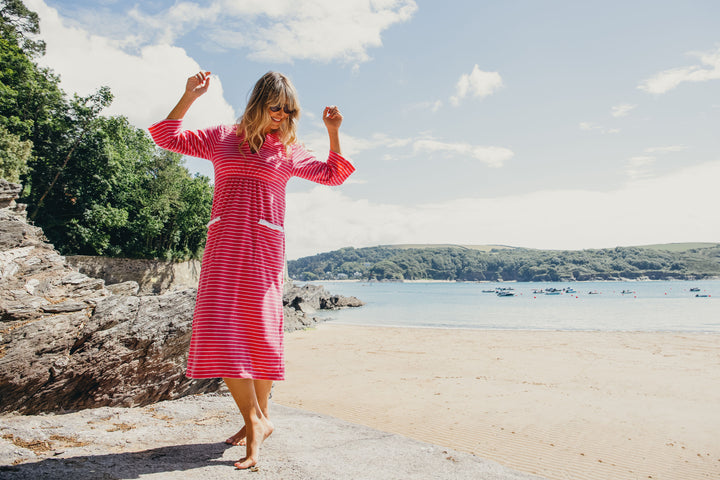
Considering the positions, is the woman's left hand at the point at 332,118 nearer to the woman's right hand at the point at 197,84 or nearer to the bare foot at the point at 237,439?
the woman's right hand at the point at 197,84

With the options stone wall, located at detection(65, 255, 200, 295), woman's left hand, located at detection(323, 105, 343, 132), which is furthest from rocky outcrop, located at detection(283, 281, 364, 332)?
woman's left hand, located at detection(323, 105, 343, 132)

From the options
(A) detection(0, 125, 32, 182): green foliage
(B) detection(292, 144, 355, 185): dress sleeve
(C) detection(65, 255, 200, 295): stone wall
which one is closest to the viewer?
(B) detection(292, 144, 355, 185): dress sleeve

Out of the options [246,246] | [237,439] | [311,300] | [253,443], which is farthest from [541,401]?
[311,300]

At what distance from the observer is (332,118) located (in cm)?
296

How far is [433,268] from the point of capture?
16175 centimetres

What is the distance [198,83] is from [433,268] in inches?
6399

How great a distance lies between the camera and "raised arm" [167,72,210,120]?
2.59m

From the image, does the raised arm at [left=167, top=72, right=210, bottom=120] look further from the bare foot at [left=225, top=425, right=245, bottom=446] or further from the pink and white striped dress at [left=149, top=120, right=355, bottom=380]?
the bare foot at [left=225, top=425, right=245, bottom=446]

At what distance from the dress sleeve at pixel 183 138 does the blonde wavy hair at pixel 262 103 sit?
20 centimetres

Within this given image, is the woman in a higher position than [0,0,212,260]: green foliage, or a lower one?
lower

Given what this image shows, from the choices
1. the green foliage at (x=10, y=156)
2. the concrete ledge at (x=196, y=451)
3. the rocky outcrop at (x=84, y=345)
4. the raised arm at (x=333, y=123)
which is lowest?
the concrete ledge at (x=196, y=451)

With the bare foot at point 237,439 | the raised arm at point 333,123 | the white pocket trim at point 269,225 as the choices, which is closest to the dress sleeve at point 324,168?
the raised arm at point 333,123

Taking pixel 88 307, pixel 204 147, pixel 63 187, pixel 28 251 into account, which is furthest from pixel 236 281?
pixel 63 187

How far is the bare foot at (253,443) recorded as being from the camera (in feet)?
7.72
